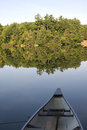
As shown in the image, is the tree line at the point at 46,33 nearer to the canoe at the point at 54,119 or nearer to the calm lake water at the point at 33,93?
the calm lake water at the point at 33,93

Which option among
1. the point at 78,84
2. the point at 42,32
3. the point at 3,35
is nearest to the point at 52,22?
the point at 42,32

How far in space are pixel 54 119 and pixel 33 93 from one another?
9367 mm

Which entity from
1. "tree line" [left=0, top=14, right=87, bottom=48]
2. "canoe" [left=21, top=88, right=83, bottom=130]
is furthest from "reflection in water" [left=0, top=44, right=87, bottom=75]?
"tree line" [left=0, top=14, right=87, bottom=48]

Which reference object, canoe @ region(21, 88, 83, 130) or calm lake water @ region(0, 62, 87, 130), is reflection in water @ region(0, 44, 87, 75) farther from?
canoe @ region(21, 88, 83, 130)

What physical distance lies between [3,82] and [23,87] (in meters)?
4.16

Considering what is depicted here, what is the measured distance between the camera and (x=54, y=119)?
11.6 metres

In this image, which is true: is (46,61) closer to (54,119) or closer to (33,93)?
(33,93)

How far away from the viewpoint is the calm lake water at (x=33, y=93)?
48.2 feet

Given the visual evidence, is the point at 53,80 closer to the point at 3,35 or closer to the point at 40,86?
the point at 40,86

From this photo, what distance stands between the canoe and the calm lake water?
4.80ft

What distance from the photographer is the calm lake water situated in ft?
48.2

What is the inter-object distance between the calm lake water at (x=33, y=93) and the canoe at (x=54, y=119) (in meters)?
1.46

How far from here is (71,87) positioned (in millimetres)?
22781

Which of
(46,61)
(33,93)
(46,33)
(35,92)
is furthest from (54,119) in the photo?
(46,33)
